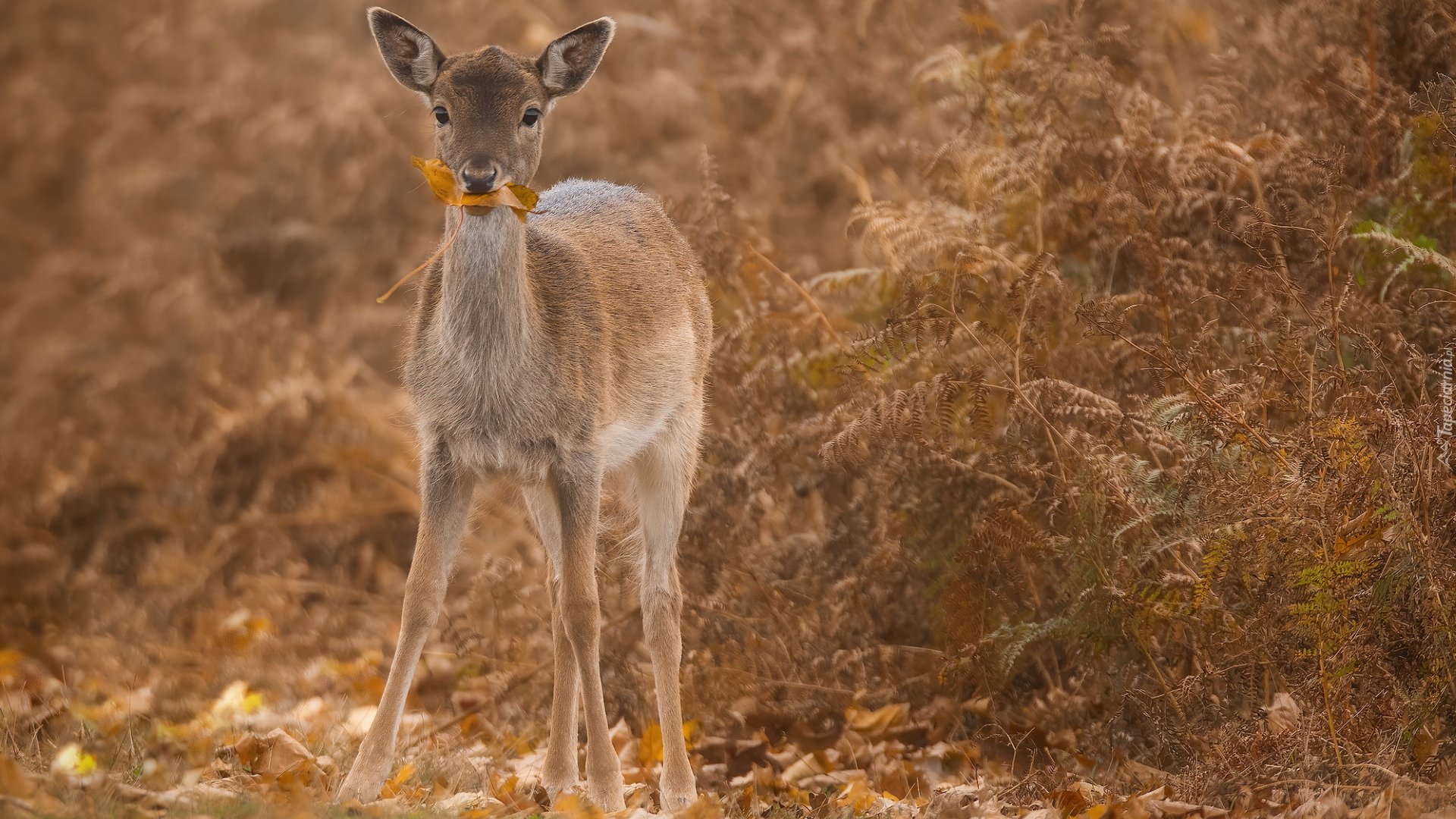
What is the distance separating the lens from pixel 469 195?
489 centimetres

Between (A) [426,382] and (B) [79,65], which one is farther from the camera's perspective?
(B) [79,65]

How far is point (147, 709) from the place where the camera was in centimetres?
680

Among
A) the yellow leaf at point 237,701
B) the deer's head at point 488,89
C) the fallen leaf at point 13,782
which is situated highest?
the deer's head at point 488,89

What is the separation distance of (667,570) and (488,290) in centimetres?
151

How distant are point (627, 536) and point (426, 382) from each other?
1.44 meters

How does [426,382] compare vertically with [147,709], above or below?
above

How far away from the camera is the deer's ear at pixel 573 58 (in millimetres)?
5250

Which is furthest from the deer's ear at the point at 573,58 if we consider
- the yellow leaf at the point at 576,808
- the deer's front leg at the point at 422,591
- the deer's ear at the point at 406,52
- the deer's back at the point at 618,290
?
the yellow leaf at the point at 576,808

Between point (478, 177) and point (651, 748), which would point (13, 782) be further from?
point (651, 748)

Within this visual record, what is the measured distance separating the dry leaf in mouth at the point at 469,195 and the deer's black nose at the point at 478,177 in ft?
0.17

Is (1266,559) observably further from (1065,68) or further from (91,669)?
(91,669)

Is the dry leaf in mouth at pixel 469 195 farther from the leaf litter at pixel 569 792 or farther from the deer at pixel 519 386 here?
the leaf litter at pixel 569 792

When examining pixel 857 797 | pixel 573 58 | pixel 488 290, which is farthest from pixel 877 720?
pixel 573 58

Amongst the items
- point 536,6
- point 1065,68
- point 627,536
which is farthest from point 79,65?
point 1065,68
